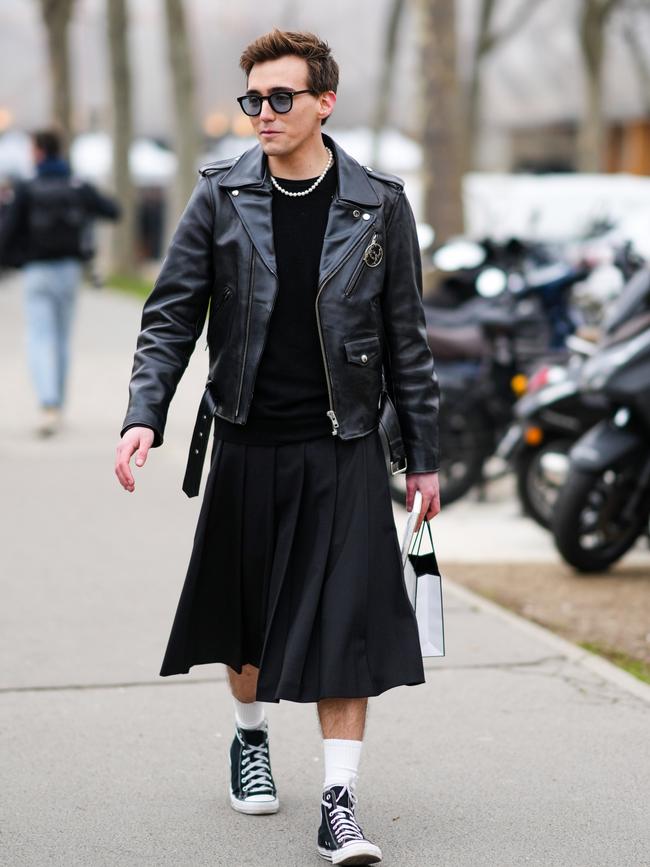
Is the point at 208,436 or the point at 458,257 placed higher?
the point at 208,436

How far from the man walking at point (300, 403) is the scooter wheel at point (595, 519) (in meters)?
3.14

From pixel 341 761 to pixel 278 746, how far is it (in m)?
0.88

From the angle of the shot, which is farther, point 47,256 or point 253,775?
point 47,256

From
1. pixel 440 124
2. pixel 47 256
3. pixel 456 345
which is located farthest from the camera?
pixel 440 124

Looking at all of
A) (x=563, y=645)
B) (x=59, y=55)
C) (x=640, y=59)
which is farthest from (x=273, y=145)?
(x=640, y=59)

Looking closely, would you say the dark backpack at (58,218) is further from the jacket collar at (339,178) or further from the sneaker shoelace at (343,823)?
the sneaker shoelace at (343,823)

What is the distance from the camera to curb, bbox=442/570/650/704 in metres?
5.43

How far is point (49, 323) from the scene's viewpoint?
11.4 meters

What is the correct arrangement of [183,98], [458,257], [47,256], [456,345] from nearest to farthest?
[456,345] < [458,257] < [47,256] < [183,98]

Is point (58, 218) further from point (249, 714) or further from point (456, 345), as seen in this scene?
point (249, 714)

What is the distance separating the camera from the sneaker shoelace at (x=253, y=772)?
429cm

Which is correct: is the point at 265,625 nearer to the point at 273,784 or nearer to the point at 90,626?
the point at 273,784

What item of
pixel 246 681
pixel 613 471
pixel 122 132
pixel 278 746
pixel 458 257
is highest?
pixel 458 257

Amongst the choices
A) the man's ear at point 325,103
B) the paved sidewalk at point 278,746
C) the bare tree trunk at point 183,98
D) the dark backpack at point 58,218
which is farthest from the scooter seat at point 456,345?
the bare tree trunk at point 183,98
